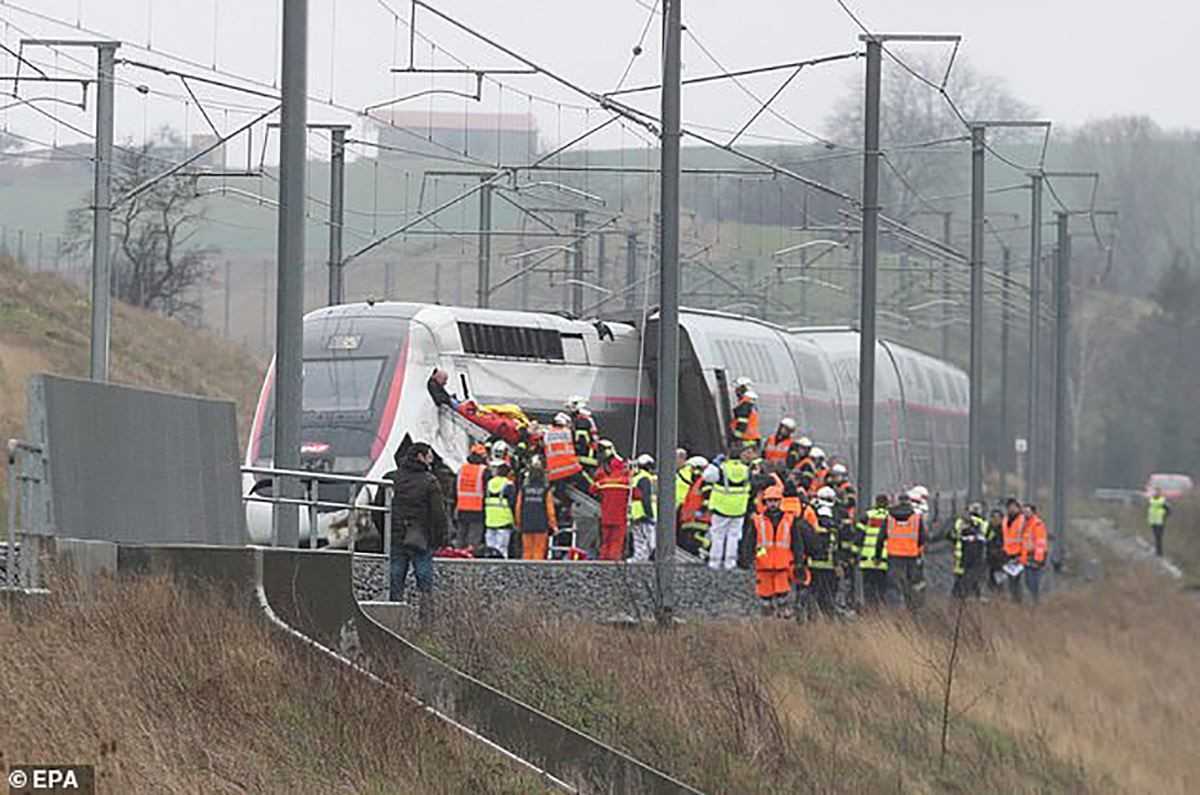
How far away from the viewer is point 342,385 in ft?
107

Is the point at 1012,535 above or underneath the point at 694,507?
underneath

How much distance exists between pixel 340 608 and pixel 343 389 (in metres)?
15.5

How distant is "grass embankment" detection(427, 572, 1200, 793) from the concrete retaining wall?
2.69 feet

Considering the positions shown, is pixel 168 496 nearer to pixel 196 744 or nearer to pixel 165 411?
pixel 165 411

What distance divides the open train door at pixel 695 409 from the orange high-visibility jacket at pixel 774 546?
286 inches

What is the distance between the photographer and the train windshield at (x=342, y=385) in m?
32.3

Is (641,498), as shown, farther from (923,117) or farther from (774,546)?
(923,117)

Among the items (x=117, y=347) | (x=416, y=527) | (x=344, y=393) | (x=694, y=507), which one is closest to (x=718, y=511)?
(x=694, y=507)

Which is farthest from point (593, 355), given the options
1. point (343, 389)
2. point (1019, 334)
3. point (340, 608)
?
point (1019, 334)

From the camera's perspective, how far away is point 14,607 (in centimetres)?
1458

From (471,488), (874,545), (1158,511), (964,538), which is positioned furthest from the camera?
(1158,511)

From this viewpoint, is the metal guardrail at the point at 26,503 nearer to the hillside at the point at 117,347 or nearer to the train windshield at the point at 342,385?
the train windshield at the point at 342,385

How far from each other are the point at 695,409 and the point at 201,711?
2346 centimetres

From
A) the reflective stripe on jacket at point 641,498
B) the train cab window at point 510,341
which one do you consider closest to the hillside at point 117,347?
the train cab window at point 510,341
